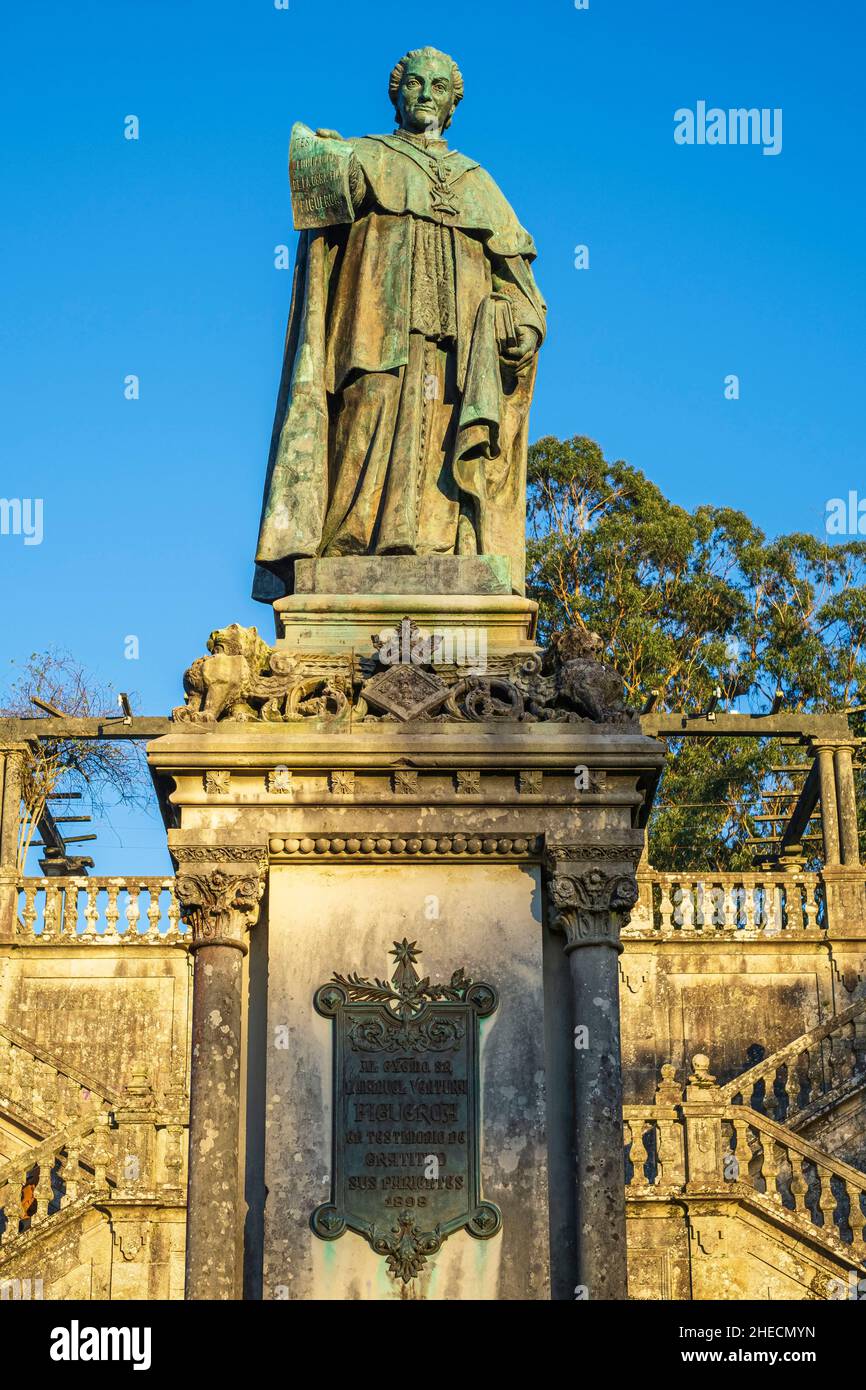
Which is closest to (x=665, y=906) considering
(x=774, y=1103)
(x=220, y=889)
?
(x=774, y=1103)

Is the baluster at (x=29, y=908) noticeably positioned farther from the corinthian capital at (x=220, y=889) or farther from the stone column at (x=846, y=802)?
the corinthian capital at (x=220, y=889)

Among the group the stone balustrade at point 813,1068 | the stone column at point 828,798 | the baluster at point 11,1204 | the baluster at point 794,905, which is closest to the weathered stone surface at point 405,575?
the baluster at point 11,1204

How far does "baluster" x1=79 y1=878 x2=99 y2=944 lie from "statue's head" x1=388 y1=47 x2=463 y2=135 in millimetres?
18917

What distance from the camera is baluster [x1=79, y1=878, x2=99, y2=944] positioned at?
31562 mm

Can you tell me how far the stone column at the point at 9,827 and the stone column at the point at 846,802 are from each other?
11.4 meters

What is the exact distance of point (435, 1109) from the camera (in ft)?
38.4

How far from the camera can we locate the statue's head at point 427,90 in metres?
14.3

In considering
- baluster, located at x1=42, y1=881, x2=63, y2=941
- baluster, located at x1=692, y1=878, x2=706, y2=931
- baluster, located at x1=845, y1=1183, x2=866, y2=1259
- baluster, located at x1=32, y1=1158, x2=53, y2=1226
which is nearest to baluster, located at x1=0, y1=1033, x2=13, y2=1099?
baluster, located at x1=42, y1=881, x2=63, y2=941

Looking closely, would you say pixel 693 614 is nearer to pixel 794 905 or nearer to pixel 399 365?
pixel 794 905

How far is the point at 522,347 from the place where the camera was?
13844 mm

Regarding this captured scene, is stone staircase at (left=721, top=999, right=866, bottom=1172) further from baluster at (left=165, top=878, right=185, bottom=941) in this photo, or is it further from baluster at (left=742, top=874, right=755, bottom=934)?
baluster at (left=165, top=878, right=185, bottom=941)

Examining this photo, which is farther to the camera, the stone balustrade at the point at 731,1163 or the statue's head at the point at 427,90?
the stone balustrade at the point at 731,1163
